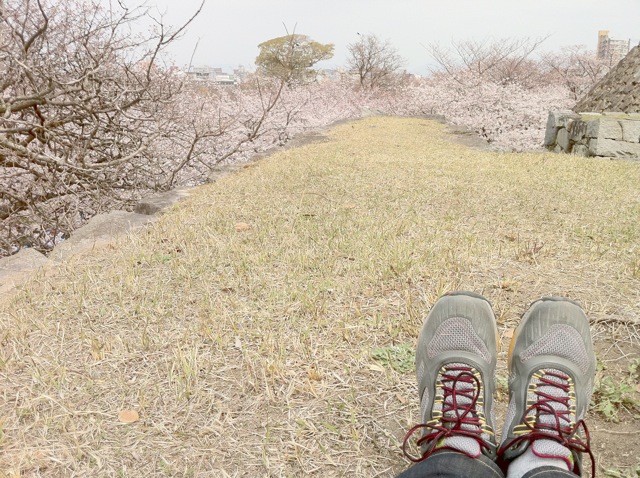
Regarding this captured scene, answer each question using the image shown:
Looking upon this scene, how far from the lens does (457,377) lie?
4.86ft

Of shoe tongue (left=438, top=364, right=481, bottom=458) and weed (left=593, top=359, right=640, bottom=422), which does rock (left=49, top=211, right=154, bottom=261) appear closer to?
shoe tongue (left=438, top=364, right=481, bottom=458)

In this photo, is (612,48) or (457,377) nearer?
(457,377)

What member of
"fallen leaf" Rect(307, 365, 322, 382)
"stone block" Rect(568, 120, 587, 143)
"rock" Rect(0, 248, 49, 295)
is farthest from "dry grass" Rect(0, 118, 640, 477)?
"stone block" Rect(568, 120, 587, 143)

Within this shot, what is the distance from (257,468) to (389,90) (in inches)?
1095

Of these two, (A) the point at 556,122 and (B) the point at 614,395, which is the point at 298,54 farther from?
(B) the point at 614,395

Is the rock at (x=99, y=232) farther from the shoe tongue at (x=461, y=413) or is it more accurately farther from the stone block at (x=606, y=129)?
the stone block at (x=606, y=129)

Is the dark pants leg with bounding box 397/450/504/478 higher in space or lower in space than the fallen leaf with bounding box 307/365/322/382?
higher

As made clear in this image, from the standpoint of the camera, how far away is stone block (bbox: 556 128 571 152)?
313 inches

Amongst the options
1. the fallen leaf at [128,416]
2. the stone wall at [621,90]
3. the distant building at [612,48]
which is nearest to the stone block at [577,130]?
the stone wall at [621,90]

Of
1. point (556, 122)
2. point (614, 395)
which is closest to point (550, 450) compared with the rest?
point (614, 395)

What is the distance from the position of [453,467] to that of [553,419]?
1.38ft

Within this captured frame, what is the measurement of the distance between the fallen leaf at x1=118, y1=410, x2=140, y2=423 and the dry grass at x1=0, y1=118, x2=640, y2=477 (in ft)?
0.05

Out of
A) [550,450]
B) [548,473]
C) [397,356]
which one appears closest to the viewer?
[548,473]

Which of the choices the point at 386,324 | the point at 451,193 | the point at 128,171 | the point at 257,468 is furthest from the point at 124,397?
the point at 128,171
